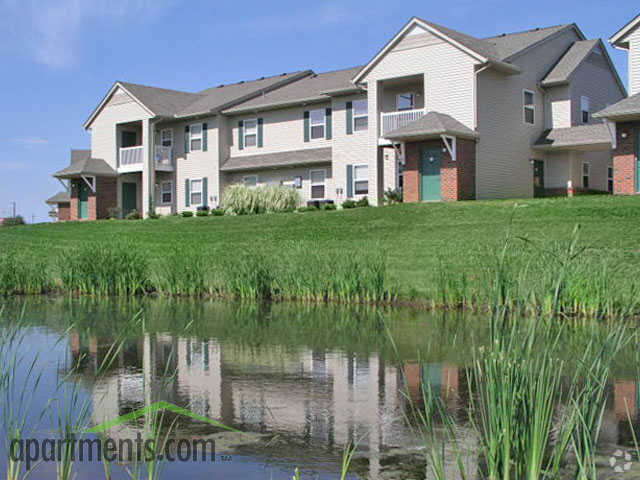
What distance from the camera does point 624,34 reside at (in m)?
25.2

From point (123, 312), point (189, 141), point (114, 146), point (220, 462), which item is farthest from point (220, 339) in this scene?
point (114, 146)

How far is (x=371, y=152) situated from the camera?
31.0 metres

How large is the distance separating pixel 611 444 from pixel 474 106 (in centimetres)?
2325

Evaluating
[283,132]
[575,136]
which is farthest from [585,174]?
[283,132]

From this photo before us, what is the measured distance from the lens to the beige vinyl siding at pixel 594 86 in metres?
31.2

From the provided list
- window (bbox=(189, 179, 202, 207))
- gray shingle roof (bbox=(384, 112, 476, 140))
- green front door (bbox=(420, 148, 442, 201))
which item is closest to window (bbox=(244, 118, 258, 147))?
window (bbox=(189, 179, 202, 207))

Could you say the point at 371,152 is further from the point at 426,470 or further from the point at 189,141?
the point at 426,470

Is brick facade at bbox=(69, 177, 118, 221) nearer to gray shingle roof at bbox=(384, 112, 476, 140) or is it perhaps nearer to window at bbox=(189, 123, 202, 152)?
window at bbox=(189, 123, 202, 152)

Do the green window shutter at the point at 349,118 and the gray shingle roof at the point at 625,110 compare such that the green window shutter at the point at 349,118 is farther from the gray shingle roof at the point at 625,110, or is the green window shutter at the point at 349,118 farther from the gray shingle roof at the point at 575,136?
the gray shingle roof at the point at 625,110

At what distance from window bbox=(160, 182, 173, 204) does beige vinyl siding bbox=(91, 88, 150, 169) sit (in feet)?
9.83

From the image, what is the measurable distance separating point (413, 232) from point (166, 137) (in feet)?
72.3

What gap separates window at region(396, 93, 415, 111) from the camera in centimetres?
3203

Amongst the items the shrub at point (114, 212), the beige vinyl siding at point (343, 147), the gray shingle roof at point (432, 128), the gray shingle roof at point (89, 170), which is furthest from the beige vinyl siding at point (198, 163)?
the gray shingle roof at point (432, 128)

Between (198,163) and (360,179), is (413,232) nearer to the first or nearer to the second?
(360,179)
